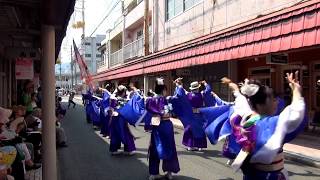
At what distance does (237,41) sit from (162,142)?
→ 290 inches

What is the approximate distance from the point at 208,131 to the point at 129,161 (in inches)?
186

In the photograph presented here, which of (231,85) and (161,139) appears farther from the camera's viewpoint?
(161,139)

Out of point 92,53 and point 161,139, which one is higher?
point 92,53

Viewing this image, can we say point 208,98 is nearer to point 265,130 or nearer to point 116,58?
point 265,130

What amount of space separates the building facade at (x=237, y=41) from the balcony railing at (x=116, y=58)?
9817mm

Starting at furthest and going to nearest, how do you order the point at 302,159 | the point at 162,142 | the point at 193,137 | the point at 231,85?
the point at 193,137
the point at 302,159
the point at 162,142
the point at 231,85

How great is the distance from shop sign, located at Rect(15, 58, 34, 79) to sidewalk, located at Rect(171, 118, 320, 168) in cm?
771

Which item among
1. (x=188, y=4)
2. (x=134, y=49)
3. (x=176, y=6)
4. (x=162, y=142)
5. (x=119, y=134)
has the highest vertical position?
(x=176, y=6)

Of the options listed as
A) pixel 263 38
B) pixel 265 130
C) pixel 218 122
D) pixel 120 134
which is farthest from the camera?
pixel 263 38

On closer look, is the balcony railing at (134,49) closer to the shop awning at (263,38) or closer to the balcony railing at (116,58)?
the balcony railing at (116,58)

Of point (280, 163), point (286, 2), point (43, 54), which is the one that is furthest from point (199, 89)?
point (280, 163)

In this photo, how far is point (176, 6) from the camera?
25.7 metres

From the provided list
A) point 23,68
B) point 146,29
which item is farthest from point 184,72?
point 23,68

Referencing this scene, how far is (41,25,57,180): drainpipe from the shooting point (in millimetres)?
5965
